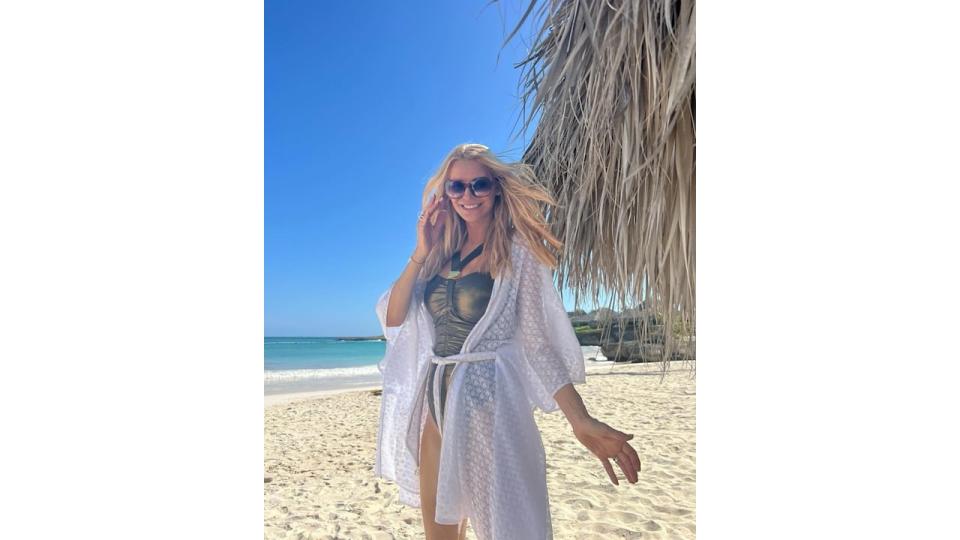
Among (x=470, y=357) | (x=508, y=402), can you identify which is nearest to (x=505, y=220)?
(x=470, y=357)

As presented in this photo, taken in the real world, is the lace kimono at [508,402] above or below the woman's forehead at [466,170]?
below

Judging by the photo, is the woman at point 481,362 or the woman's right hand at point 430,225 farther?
the woman's right hand at point 430,225

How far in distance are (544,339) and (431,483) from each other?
56 centimetres

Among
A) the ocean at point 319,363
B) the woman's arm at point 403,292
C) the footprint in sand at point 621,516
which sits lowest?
the footprint in sand at point 621,516

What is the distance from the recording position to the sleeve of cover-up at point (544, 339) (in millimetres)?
1773

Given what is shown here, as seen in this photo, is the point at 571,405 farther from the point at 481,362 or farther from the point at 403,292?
the point at 403,292

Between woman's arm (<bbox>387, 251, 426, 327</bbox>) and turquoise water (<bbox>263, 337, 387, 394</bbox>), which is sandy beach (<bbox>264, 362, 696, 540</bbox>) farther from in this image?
woman's arm (<bbox>387, 251, 426, 327</bbox>)

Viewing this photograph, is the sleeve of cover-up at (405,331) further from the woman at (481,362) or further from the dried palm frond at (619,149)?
the dried palm frond at (619,149)

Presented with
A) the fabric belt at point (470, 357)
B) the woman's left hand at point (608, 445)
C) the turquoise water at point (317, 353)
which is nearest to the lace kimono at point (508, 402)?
the fabric belt at point (470, 357)

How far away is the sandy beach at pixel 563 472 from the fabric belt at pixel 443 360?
237 millimetres

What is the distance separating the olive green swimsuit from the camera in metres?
1.79

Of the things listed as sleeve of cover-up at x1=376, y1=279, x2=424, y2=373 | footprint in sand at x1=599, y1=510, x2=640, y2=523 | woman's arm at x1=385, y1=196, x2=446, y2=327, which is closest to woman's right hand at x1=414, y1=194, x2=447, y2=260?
woman's arm at x1=385, y1=196, x2=446, y2=327
